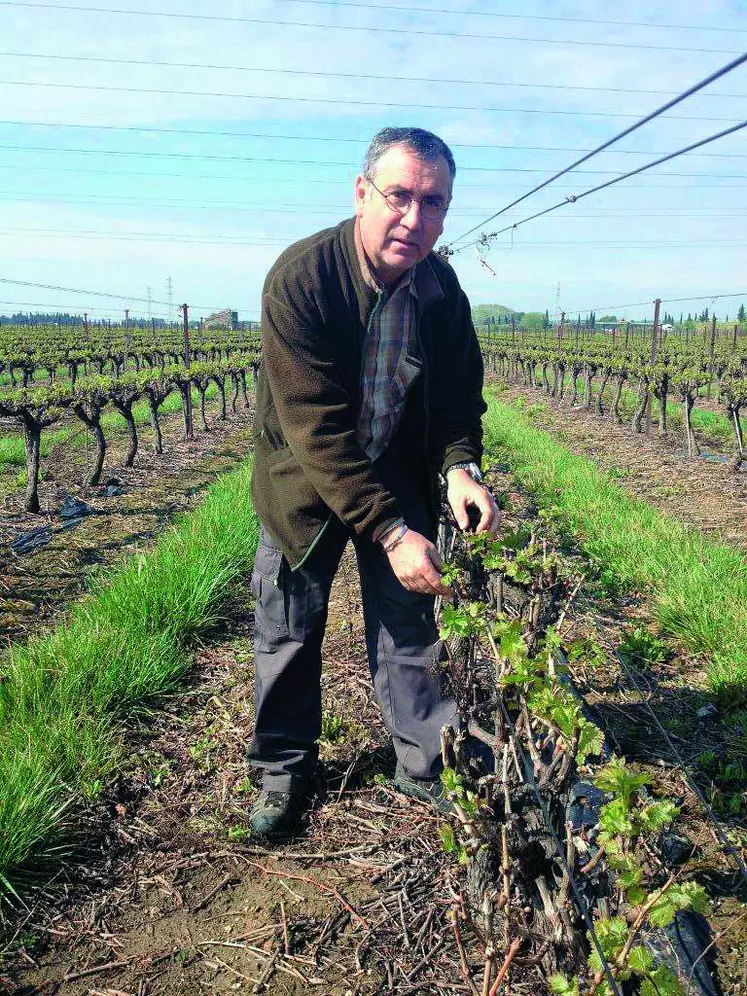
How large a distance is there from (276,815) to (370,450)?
1260 millimetres

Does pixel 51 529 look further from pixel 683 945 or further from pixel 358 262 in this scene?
pixel 683 945

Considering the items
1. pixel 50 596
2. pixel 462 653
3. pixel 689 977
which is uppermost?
pixel 462 653

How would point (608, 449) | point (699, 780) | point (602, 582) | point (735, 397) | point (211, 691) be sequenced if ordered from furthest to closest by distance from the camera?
point (608, 449) → point (735, 397) → point (602, 582) → point (211, 691) → point (699, 780)

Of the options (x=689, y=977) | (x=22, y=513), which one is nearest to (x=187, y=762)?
(x=689, y=977)

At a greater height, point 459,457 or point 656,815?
point 459,457

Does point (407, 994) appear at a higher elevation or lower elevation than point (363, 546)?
lower

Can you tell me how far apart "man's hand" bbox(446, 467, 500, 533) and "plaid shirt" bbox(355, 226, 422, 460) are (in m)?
0.27

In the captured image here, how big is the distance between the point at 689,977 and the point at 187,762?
197 centimetres

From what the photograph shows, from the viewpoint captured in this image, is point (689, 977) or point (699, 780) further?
point (699, 780)

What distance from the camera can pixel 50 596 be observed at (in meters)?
5.83

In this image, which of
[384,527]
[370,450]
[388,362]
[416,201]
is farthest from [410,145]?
[384,527]

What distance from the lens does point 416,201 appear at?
6.95 ft

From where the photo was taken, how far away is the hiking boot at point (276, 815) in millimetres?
2623

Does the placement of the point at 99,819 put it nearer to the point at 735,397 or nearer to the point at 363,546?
the point at 363,546
